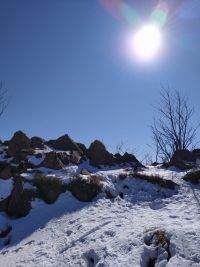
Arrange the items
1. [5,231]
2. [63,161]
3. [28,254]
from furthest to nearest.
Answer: [63,161] < [5,231] < [28,254]

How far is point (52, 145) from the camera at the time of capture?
22875 millimetres

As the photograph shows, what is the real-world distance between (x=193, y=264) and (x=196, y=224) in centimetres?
234

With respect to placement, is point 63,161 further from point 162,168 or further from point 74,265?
point 74,265

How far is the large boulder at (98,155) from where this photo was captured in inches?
815

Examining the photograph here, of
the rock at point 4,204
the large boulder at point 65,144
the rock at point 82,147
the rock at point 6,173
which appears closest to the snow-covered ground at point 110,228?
the rock at point 4,204

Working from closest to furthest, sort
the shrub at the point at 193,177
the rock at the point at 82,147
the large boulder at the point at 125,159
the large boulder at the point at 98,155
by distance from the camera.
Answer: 1. the shrub at the point at 193,177
2. the large boulder at the point at 98,155
3. the large boulder at the point at 125,159
4. the rock at the point at 82,147

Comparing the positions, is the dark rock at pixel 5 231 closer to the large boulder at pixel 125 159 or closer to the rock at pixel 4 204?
the rock at pixel 4 204

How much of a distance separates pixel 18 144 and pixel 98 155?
17.5ft

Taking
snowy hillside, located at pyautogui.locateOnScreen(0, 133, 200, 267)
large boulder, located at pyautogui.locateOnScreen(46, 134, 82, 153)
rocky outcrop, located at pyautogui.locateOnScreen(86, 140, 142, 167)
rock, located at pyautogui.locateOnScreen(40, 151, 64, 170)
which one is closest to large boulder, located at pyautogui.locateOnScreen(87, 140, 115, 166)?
rocky outcrop, located at pyautogui.locateOnScreen(86, 140, 142, 167)

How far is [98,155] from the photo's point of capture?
2095 centimetres

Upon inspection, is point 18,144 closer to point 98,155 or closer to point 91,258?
point 98,155

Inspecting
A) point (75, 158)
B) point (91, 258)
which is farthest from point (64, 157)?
point (91, 258)

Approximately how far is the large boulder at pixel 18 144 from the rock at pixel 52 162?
8.12 ft

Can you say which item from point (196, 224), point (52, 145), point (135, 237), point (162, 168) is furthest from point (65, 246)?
point (52, 145)
